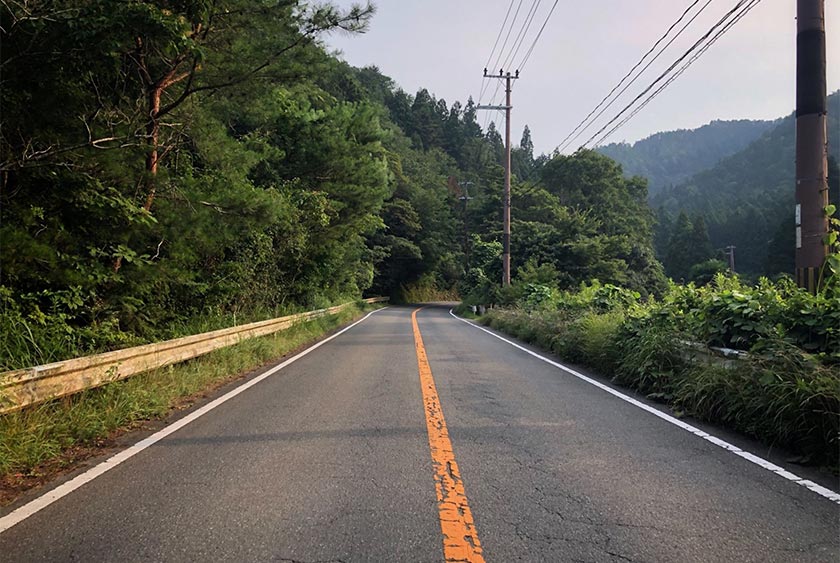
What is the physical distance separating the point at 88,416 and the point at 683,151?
146 metres

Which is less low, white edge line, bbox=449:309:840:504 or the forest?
the forest

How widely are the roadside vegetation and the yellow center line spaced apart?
9.61 feet

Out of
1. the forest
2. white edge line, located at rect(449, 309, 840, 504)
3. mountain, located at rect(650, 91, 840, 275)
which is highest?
mountain, located at rect(650, 91, 840, 275)

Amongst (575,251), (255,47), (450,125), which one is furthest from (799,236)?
(450,125)

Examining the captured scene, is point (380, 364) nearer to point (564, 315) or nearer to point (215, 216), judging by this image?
point (215, 216)

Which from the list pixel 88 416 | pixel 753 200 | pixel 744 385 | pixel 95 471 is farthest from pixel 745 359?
pixel 753 200

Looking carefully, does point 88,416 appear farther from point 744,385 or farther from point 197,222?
point 744,385

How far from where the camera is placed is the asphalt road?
3004 mm

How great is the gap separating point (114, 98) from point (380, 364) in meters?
6.07

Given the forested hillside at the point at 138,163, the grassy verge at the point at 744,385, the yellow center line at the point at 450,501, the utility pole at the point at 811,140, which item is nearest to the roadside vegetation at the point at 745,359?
the grassy verge at the point at 744,385

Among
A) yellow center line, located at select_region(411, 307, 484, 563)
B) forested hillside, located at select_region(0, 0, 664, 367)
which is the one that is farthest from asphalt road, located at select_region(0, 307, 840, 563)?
forested hillside, located at select_region(0, 0, 664, 367)

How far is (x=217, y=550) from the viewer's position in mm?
2961

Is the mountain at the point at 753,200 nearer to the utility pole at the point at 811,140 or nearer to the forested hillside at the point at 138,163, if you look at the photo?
the utility pole at the point at 811,140

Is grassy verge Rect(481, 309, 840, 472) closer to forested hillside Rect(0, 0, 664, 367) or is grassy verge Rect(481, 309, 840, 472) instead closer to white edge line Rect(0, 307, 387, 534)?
white edge line Rect(0, 307, 387, 534)
